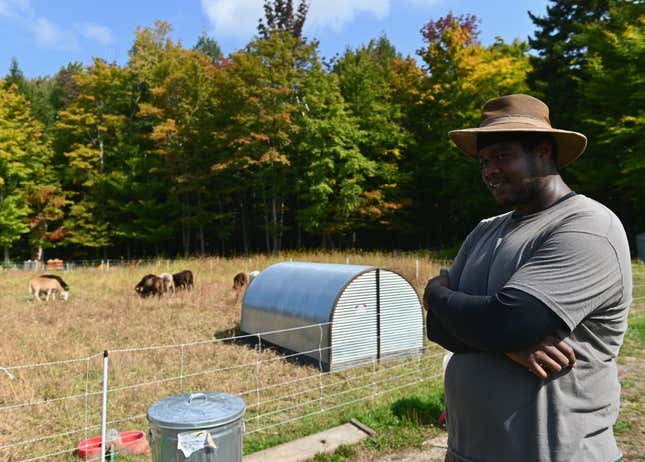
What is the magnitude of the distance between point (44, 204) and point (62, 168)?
139 inches

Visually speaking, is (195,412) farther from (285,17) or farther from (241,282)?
(285,17)

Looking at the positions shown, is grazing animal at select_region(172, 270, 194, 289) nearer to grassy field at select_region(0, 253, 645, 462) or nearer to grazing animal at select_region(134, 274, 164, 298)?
grazing animal at select_region(134, 274, 164, 298)

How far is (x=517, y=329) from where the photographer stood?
70.2 inches

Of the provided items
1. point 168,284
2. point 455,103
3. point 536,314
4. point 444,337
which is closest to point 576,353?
point 536,314

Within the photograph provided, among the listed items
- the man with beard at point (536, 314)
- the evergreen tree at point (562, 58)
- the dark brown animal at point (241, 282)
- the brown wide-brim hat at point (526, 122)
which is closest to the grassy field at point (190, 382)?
the dark brown animal at point (241, 282)

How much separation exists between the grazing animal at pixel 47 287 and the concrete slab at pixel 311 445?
13935 mm

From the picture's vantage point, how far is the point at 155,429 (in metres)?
3.28

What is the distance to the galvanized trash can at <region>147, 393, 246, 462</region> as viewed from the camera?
3.17 metres

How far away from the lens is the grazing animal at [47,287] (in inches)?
626

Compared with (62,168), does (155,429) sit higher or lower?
lower

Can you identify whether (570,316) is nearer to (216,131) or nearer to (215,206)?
(216,131)

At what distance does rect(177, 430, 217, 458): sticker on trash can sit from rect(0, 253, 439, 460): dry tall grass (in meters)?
2.44

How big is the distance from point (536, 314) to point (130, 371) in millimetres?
7801

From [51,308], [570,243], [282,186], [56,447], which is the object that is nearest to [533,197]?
[570,243]
